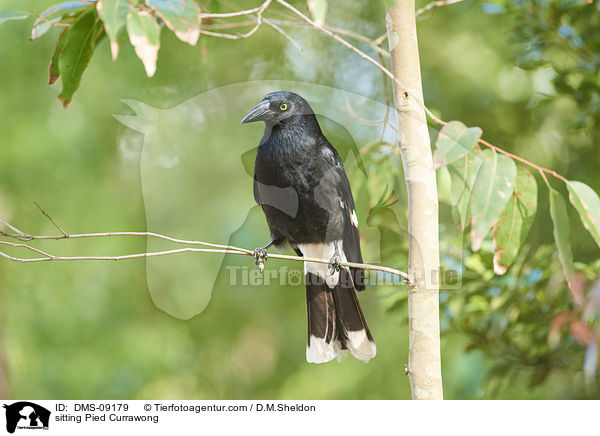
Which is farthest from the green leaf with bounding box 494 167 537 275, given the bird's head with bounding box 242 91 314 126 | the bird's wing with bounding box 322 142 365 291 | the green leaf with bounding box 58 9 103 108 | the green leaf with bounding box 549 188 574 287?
the green leaf with bounding box 58 9 103 108

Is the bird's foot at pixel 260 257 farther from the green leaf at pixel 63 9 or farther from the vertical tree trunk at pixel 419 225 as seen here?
the green leaf at pixel 63 9

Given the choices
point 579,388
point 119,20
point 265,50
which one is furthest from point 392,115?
point 579,388

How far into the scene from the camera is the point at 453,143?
0.79 m

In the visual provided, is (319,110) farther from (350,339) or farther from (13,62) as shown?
(13,62)

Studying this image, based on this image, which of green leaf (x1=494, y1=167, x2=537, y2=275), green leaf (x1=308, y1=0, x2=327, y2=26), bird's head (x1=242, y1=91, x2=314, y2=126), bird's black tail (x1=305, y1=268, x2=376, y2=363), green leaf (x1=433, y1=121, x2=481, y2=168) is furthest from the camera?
bird's black tail (x1=305, y1=268, x2=376, y2=363)

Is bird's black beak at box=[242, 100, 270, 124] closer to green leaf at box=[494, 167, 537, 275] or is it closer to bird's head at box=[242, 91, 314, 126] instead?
bird's head at box=[242, 91, 314, 126]

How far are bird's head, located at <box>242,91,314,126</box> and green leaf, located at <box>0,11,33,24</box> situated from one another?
0.38 meters

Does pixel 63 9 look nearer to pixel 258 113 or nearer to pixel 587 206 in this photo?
pixel 258 113

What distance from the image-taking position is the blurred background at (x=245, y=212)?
3.57 feet

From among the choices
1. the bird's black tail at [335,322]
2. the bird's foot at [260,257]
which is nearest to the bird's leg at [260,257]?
the bird's foot at [260,257]

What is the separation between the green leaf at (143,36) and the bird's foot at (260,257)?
49 cm
